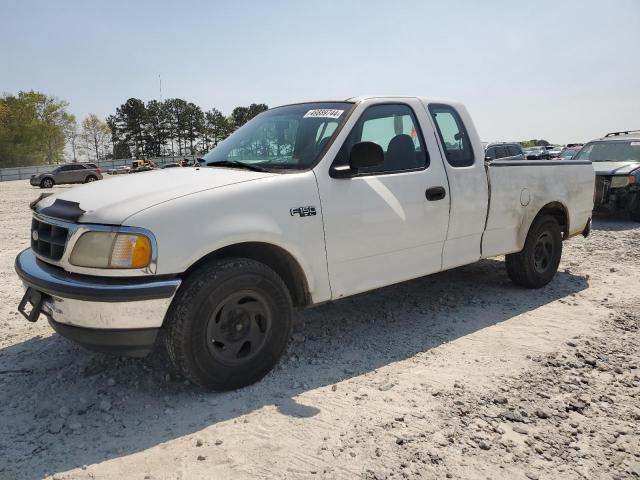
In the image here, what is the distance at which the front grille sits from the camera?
117 inches

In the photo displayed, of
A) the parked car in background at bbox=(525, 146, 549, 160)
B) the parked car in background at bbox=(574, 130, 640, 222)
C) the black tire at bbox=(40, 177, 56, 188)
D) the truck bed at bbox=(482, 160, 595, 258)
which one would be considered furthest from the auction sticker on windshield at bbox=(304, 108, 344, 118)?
the black tire at bbox=(40, 177, 56, 188)

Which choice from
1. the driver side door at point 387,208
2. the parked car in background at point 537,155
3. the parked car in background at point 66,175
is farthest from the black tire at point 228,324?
the parked car in background at point 66,175

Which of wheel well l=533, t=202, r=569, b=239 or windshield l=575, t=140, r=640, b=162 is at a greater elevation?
windshield l=575, t=140, r=640, b=162

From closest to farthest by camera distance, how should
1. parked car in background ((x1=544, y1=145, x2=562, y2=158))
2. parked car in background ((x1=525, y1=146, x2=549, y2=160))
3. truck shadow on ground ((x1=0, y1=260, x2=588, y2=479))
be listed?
truck shadow on ground ((x1=0, y1=260, x2=588, y2=479))
parked car in background ((x1=525, y1=146, x2=549, y2=160))
parked car in background ((x1=544, y1=145, x2=562, y2=158))

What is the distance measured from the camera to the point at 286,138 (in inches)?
154

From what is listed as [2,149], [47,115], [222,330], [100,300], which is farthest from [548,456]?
[47,115]

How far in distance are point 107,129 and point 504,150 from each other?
3353 inches

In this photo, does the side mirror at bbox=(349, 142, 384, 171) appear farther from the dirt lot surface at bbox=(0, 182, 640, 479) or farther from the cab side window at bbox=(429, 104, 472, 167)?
the dirt lot surface at bbox=(0, 182, 640, 479)

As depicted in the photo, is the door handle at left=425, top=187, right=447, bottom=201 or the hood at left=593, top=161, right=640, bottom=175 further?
the hood at left=593, top=161, right=640, bottom=175

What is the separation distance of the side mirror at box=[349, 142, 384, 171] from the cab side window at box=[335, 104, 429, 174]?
251 mm

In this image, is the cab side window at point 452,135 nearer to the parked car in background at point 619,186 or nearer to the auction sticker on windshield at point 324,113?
the auction sticker on windshield at point 324,113

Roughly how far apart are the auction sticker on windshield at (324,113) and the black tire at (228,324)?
137 cm

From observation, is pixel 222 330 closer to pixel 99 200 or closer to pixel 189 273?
pixel 189 273

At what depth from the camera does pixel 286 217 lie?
3.25 metres
